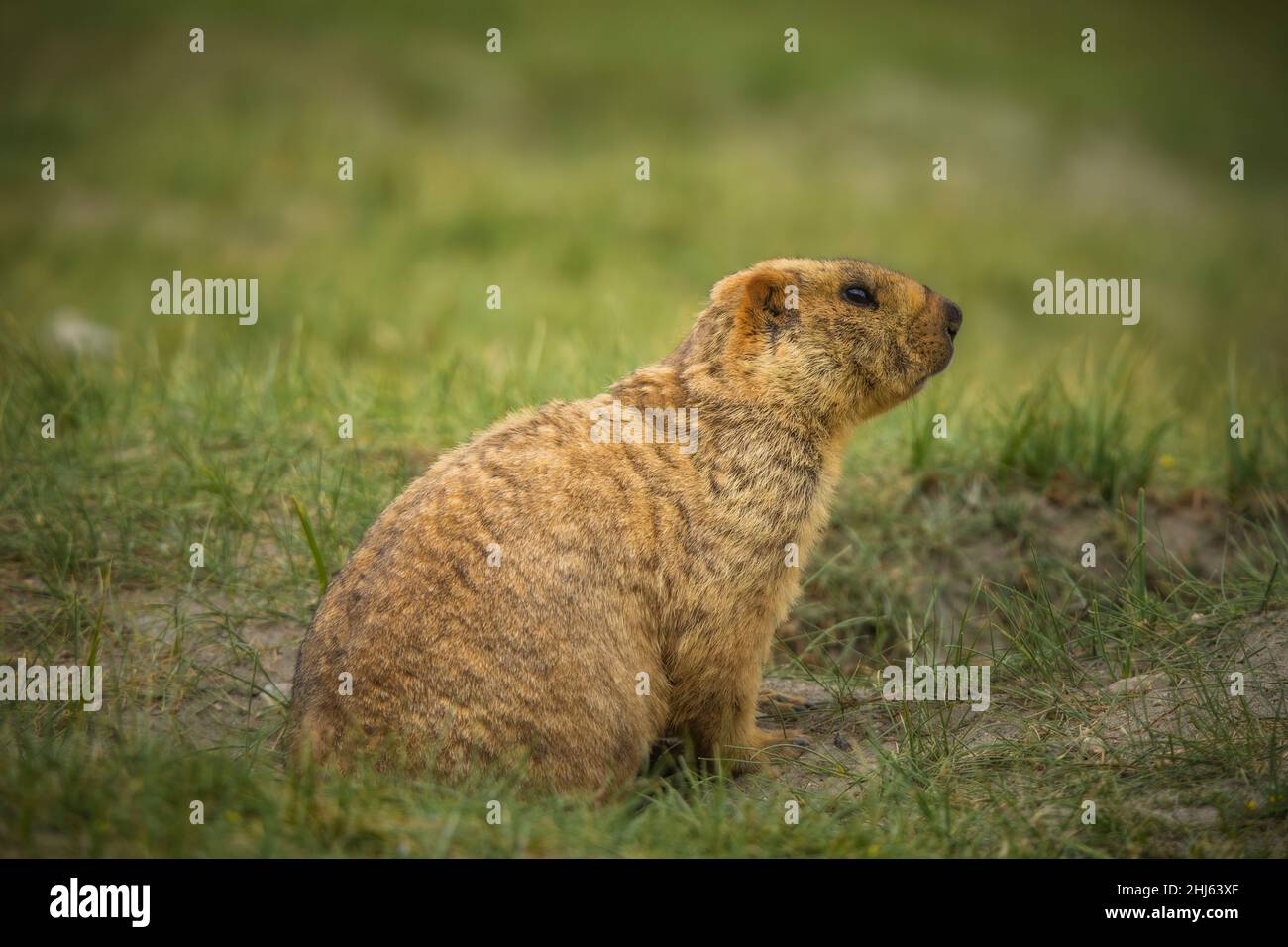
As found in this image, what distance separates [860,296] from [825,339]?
0.24 metres

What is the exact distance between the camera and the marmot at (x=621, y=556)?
448 centimetres

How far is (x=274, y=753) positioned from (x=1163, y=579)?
164 inches

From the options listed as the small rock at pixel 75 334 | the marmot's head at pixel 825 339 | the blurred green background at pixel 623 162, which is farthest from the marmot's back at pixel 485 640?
the small rock at pixel 75 334

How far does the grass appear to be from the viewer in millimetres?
4344

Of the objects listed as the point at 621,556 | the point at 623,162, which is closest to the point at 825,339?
the point at 621,556

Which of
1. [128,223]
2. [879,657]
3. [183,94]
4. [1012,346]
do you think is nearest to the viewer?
[879,657]

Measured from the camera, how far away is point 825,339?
5.30m

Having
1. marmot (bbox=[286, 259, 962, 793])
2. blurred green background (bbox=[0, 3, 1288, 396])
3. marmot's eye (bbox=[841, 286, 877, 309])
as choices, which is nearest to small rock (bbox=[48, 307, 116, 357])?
blurred green background (bbox=[0, 3, 1288, 396])

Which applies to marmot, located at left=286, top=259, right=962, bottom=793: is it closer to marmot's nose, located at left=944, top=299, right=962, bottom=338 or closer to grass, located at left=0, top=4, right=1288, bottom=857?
marmot's nose, located at left=944, top=299, right=962, bottom=338

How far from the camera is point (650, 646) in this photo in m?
4.91

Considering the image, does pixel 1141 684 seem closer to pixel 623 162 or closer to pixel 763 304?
pixel 763 304

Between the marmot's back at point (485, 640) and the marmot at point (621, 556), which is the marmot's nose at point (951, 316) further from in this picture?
the marmot's back at point (485, 640)
